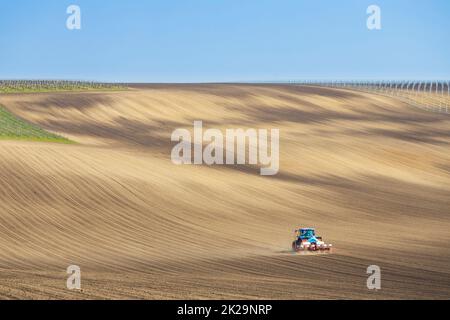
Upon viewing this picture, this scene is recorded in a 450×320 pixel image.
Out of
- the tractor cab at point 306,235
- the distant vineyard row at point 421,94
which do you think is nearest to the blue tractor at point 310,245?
the tractor cab at point 306,235

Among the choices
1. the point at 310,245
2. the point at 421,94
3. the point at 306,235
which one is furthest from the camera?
the point at 421,94

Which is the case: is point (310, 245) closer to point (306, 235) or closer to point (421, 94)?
point (306, 235)

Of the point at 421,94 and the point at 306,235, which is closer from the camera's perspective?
the point at 306,235

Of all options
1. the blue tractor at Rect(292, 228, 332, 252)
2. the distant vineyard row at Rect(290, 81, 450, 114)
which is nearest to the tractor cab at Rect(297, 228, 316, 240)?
the blue tractor at Rect(292, 228, 332, 252)

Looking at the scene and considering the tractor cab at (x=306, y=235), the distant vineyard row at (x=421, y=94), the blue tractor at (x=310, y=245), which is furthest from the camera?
the distant vineyard row at (x=421, y=94)

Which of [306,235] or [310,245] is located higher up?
[306,235]

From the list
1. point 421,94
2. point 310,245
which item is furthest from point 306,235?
point 421,94

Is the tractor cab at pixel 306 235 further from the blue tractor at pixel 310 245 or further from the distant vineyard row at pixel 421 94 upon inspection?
the distant vineyard row at pixel 421 94

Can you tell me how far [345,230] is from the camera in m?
37.0

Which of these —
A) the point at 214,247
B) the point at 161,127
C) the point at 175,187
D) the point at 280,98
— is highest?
the point at 280,98

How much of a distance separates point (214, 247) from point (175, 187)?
38.4 feet

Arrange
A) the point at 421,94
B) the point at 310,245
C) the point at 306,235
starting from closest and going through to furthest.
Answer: the point at 310,245, the point at 306,235, the point at 421,94
